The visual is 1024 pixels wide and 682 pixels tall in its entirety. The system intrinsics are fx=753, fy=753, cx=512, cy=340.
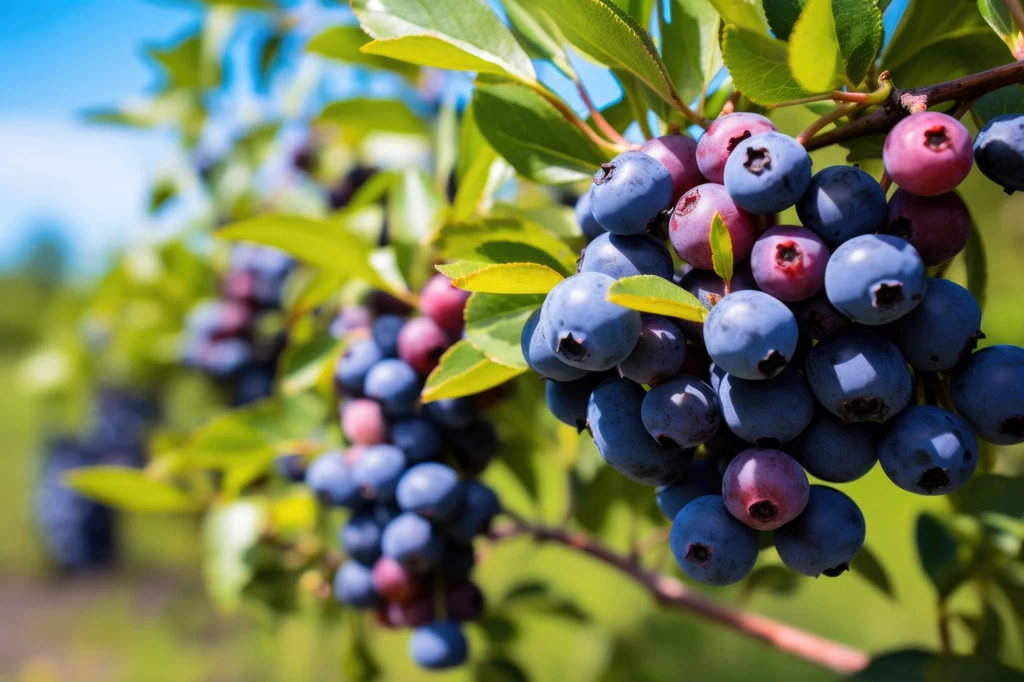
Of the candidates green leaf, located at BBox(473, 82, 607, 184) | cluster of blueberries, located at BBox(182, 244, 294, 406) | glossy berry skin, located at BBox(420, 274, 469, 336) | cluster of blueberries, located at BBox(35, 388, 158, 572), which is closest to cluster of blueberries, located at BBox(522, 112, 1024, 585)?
green leaf, located at BBox(473, 82, 607, 184)

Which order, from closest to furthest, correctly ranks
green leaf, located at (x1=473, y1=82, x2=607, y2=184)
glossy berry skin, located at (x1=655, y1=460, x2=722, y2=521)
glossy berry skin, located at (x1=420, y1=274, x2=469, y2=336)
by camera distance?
1. glossy berry skin, located at (x1=655, y1=460, x2=722, y2=521)
2. green leaf, located at (x1=473, y1=82, x2=607, y2=184)
3. glossy berry skin, located at (x1=420, y1=274, x2=469, y2=336)

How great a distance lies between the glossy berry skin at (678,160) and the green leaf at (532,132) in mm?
99

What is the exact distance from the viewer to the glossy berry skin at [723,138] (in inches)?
18.8

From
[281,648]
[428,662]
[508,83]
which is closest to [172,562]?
[281,648]

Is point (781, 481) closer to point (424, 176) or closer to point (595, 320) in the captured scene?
point (595, 320)

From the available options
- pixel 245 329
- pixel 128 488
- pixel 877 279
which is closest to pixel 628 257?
pixel 877 279

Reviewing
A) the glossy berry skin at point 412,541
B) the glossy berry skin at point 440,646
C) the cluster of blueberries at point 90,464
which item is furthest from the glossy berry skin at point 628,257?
the cluster of blueberries at point 90,464

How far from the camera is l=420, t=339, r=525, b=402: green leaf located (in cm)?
56

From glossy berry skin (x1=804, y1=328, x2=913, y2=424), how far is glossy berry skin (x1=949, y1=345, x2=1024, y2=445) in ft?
0.15

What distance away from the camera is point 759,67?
0.47m

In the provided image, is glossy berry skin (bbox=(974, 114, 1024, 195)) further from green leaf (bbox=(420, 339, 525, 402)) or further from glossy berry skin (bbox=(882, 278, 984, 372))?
green leaf (bbox=(420, 339, 525, 402))

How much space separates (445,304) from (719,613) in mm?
546

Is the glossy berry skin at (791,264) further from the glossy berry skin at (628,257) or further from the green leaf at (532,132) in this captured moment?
the green leaf at (532,132)

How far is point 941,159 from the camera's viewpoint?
0.41 meters
